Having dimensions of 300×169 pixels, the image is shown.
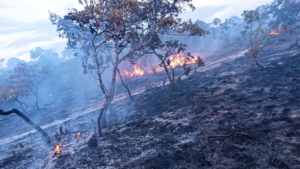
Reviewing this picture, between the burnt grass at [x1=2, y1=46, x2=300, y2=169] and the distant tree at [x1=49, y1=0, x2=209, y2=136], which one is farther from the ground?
the distant tree at [x1=49, y1=0, x2=209, y2=136]

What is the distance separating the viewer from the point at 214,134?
342 inches

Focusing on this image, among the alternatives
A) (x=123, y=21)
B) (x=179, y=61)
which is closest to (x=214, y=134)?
(x=123, y=21)

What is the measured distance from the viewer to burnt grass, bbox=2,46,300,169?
6.70 meters

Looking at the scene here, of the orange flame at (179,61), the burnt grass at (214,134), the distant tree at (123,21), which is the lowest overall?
the burnt grass at (214,134)

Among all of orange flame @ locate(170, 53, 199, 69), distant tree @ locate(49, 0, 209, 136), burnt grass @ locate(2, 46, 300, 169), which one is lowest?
burnt grass @ locate(2, 46, 300, 169)

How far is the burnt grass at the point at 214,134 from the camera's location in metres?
6.70

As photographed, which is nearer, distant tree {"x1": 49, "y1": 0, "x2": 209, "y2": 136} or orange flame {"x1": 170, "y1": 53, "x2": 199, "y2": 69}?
distant tree {"x1": 49, "y1": 0, "x2": 209, "y2": 136}

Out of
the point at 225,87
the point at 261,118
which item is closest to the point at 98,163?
the point at 261,118

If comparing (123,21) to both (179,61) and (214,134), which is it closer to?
(214,134)

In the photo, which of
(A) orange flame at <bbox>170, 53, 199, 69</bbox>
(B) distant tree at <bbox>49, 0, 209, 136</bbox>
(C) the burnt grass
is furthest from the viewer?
(A) orange flame at <bbox>170, 53, 199, 69</bbox>

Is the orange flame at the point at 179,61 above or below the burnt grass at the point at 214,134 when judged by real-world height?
above

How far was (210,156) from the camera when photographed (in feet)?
23.3

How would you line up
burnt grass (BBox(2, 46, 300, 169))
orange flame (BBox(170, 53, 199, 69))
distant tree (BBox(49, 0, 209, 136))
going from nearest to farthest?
burnt grass (BBox(2, 46, 300, 169)) → distant tree (BBox(49, 0, 209, 136)) → orange flame (BBox(170, 53, 199, 69))

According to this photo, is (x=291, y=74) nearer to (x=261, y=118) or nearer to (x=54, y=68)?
(x=261, y=118)
